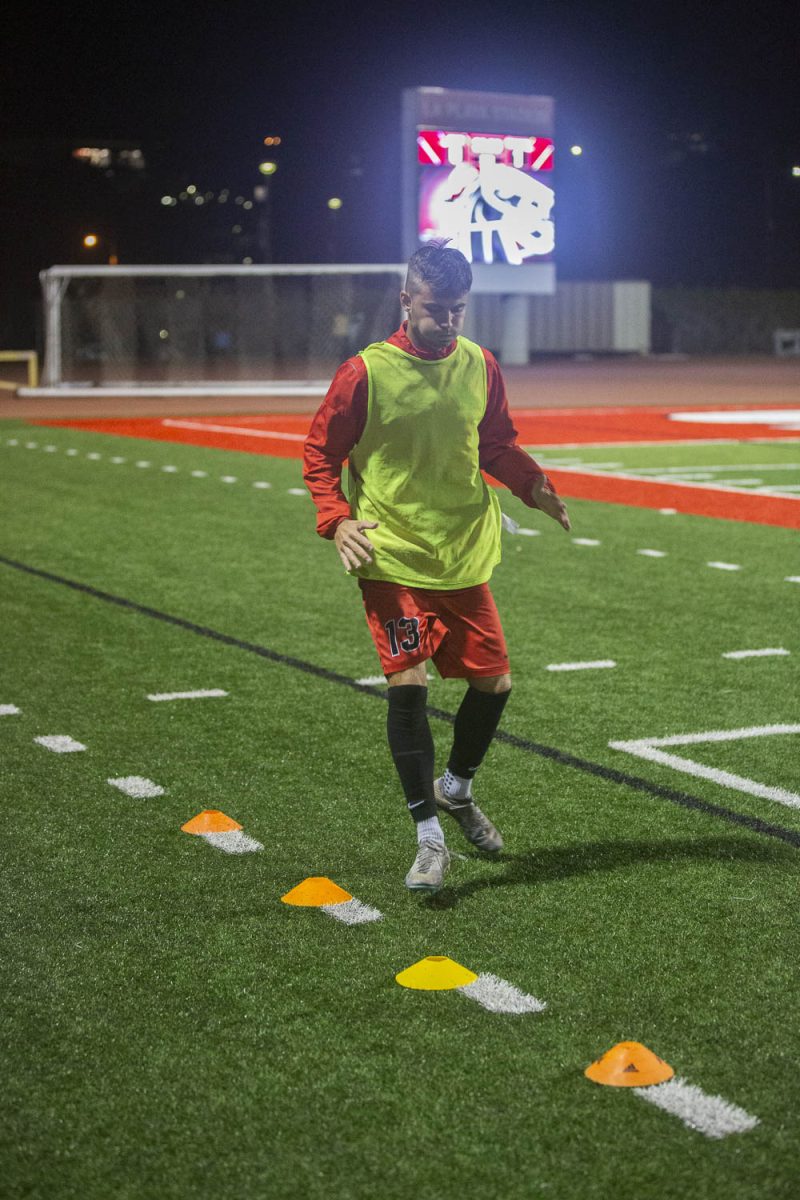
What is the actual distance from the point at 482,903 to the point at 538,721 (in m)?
1.92

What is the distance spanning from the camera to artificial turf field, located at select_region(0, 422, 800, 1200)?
8.68 feet

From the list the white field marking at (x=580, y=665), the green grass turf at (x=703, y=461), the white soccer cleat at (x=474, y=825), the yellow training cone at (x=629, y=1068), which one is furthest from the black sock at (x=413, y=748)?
the green grass turf at (x=703, y=461)

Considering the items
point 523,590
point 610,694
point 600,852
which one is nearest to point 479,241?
point 523,590

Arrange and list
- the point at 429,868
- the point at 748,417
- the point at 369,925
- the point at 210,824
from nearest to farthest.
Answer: the point at 369,925
the point at 429,868
the point at 210,824
the point at 748,417

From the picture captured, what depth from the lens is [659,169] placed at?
207 feet

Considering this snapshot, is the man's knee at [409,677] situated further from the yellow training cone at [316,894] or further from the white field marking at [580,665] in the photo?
the white field marking at [580,665]

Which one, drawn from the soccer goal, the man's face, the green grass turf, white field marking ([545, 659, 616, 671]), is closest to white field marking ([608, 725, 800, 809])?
white field marking ([545, 659, 616, 671])

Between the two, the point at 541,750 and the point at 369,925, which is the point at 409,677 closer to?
the point at 369,925

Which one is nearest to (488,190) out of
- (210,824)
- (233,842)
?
(210,824)

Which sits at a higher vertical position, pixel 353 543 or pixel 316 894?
pixel 353 543

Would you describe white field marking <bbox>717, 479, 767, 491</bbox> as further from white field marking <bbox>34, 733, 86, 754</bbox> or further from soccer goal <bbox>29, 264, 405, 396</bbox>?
soccer goal <bbox>29, 264, 405, 396</bbox>

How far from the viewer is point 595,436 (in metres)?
20.3

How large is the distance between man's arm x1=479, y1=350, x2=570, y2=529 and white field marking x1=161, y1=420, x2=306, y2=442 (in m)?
15.3

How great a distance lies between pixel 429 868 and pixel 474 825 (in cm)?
36
